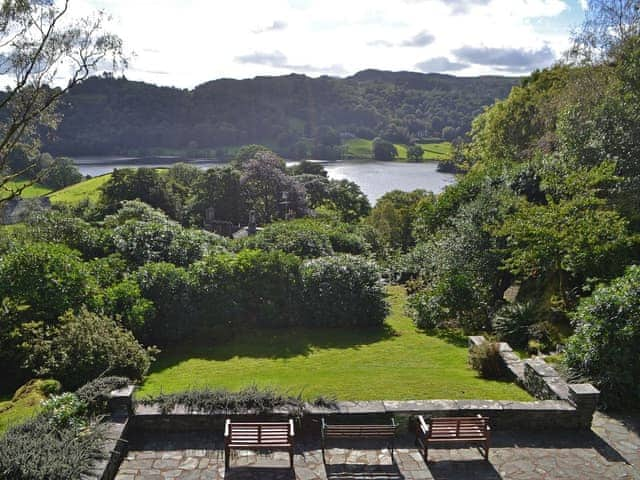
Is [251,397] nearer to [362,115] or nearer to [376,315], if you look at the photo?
[376,315]

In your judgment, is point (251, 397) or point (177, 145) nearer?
point (251, 397)

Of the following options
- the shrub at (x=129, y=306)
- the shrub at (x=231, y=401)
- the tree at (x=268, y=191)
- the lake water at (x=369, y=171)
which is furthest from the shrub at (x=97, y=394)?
the lake water at (x=369, y=171)

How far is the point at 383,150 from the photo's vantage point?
119 meters

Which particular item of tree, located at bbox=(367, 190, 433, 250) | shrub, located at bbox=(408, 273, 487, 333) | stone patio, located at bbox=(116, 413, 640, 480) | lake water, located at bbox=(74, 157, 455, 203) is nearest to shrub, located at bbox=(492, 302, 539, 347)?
shrub, located at bbox=(408, 273, 487, 333)

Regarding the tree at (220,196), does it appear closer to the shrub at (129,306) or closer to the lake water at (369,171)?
the shrub at (129,306)

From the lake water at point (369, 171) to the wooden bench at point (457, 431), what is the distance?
2682 inches

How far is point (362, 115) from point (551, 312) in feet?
451

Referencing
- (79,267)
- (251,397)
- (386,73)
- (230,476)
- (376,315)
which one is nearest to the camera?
(230,476)

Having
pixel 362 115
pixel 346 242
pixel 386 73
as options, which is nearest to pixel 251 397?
pixel 346 242

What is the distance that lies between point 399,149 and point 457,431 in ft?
402

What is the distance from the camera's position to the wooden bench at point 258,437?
23.9 feet

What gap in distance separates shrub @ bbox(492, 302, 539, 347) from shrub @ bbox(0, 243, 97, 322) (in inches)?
402

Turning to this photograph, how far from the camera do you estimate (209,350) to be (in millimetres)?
13523

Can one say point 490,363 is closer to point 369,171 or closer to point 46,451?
point 46,451
